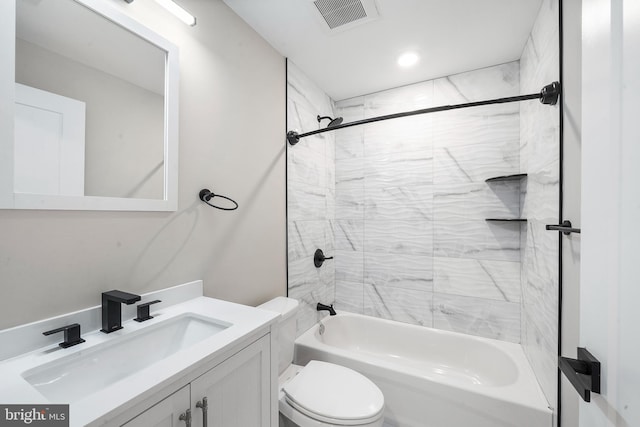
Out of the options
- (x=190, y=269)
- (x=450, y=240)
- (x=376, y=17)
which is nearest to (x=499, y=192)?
(x=450, y=240)

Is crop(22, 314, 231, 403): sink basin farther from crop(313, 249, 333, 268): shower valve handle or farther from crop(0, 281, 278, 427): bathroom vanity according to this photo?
crop(313, 249, 333, 268): shower valve handle

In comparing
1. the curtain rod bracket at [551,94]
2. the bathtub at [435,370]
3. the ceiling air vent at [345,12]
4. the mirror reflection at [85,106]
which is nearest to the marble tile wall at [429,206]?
the bathtub at [435,370]

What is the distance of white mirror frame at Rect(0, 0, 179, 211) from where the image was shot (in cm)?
73

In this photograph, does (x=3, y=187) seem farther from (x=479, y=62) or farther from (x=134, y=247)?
(x=479, y=62)

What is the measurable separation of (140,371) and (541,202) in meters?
1.92

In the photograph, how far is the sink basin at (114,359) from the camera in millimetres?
712

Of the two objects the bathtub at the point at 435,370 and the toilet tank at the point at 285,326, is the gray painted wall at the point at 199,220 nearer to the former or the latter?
the toilet tank at the point at 285,326

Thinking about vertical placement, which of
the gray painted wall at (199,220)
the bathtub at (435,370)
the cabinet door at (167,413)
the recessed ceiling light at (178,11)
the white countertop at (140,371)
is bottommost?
the bathtub at (435,370)

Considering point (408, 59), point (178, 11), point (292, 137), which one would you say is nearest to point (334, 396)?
point (292, 137)

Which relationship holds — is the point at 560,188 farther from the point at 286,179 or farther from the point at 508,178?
the point at 286,179

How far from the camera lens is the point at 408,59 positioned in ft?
6.34

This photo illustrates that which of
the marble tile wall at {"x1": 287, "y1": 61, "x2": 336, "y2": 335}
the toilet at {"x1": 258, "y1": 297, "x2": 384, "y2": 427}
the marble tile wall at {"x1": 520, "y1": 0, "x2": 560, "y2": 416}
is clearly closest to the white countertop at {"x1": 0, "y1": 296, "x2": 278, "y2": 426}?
the toilet at {"x1": 258, "y1": 297, "x2": 384, "y2": 427}

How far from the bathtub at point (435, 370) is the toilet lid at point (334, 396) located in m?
0.25

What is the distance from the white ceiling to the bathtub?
211 cm
